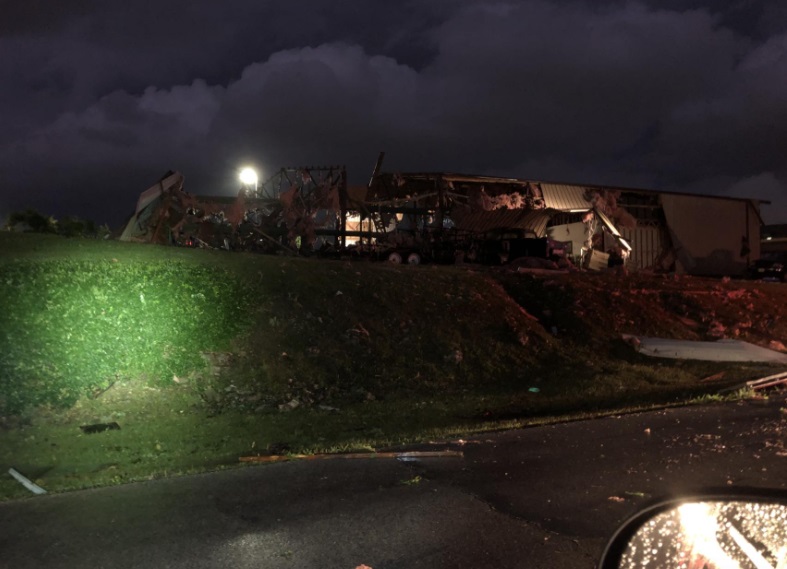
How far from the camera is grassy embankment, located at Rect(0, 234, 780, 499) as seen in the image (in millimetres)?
7340

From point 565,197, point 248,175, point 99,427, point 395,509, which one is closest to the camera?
point 395,509

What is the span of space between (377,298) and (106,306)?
18.1 ft

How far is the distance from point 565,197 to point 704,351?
19765 mm

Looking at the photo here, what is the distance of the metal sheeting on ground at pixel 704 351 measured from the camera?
1366cm

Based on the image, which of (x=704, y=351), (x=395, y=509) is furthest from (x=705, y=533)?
(x=704, y=351)

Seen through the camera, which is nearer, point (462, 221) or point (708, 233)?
point (462, 221)

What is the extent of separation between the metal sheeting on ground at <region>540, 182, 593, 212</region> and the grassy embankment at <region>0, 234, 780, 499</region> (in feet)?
56.7

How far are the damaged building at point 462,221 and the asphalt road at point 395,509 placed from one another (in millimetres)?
14989

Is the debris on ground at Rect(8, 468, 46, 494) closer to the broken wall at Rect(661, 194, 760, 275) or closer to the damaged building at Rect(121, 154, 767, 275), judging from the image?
the damaged building at Rect(121, 154, 767, 275)

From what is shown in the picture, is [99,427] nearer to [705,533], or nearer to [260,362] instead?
[260,362]

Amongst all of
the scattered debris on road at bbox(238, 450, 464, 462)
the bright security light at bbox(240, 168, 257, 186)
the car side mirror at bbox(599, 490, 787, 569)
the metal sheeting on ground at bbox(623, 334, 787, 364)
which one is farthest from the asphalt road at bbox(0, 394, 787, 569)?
the bright security light at bbox(240, 168, 257, 186)

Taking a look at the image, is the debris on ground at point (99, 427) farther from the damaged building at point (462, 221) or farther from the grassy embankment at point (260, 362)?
the damaged building at point (462, 221)

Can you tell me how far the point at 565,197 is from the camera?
32.5m

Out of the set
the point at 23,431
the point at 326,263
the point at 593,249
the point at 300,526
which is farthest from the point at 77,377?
→ the point at 593,249
